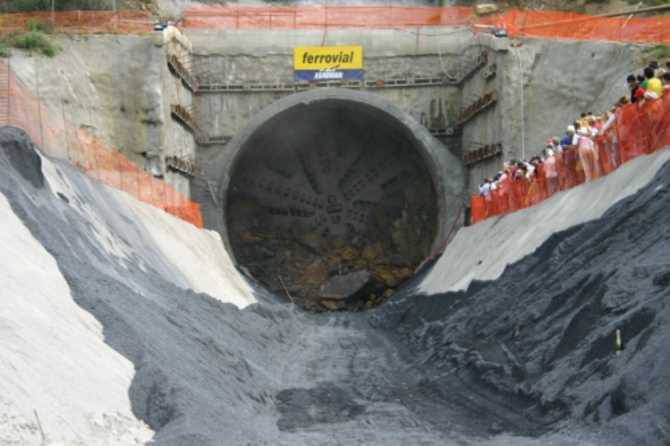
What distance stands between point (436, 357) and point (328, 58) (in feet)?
63.0

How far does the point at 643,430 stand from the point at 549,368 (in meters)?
3.90

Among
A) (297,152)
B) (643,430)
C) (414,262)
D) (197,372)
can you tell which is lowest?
(414,262)

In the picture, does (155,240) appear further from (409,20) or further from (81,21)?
(409,20)

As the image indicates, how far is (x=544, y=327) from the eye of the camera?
14.1 meters

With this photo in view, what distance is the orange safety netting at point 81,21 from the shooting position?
104ft

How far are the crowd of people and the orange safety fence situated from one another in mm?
10353

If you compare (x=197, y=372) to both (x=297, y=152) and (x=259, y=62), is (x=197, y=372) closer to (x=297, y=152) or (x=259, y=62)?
(x=259, y=62)

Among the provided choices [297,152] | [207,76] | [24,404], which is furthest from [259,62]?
[24,404]

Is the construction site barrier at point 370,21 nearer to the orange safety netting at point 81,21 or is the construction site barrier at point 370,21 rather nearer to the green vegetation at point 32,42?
the orange safety netting at point 81,21

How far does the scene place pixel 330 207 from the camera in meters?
38.7

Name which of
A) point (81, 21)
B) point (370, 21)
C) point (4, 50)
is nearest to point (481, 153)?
point (370, 21)

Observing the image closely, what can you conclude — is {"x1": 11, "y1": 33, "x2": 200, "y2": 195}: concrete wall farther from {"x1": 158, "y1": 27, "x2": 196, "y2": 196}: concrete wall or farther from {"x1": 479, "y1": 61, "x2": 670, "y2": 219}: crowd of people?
{"x1": 479, "y1": 61, "x2": 670, "y2": 219}: crowd of people

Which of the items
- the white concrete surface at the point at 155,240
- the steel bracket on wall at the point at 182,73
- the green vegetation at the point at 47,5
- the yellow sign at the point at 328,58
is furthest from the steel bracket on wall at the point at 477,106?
the green vegetation at the point at 47,5

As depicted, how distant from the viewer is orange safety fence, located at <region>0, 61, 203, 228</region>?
1905 centimetres
